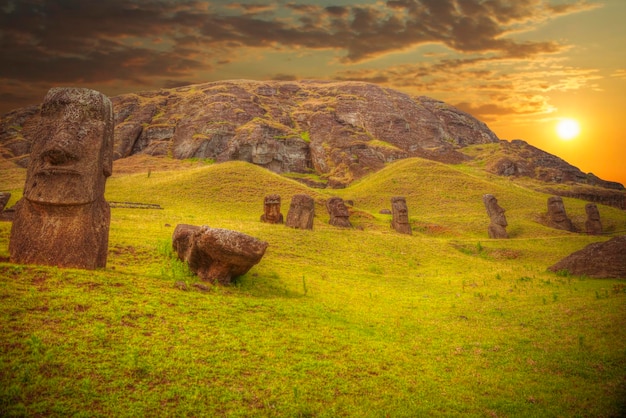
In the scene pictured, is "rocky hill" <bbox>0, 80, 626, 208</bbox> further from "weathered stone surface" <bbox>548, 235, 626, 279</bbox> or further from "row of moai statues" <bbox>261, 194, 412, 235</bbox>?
"weathered stone surface" <bbox>548, 235, 626, 279</bbox>

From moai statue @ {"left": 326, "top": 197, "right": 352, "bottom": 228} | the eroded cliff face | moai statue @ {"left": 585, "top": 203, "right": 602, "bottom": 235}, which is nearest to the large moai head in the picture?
moai statue @ {"left": 326, "top": 197, "right": 352, "bottom": 228}

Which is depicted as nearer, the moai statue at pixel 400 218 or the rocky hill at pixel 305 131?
the moai statue at pixel 400 218

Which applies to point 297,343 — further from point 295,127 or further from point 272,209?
point 295,127

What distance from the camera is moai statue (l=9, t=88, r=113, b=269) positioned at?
37.9ft

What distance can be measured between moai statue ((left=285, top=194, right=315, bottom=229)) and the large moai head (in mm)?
18652

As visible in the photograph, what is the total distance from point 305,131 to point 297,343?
392ft

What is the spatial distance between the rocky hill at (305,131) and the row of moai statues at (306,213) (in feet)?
168

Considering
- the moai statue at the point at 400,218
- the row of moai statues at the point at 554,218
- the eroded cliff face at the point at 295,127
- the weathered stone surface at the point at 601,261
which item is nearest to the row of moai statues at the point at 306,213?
the moai statue at the point at 400,218

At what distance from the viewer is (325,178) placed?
3848 inches

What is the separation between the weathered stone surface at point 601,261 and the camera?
19.1 metres

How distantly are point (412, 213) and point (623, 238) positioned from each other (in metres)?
36.3

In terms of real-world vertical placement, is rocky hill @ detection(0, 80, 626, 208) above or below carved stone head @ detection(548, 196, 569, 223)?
above

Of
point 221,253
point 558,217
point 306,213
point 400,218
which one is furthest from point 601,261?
point 558,217

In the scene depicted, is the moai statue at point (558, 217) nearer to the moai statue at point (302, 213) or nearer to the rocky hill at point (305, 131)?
the moai statue at point (302, 213)
